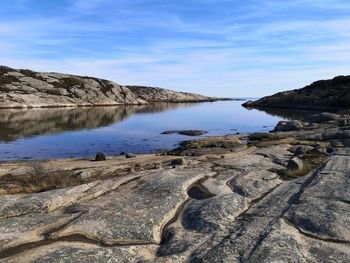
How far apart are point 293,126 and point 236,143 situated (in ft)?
66.8

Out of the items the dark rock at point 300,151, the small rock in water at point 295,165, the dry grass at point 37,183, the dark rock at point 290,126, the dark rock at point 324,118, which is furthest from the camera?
the dark rock at point 324,118

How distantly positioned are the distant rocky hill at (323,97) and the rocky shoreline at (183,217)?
352ft

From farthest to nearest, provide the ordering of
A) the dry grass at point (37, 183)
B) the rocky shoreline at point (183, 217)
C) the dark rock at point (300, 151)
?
the dark rock at point (300, 151)
the dry grass at point (37, 183)
the rocky shoreline at point (183, 217)

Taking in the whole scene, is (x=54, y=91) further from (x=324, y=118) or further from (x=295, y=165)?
(x=295, y=165)

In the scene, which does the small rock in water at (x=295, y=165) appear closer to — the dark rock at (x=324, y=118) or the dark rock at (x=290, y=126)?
the dark rock at (x=290, y=126)

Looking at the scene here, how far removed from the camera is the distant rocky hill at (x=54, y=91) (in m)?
137

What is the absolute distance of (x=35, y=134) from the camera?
6650 cm

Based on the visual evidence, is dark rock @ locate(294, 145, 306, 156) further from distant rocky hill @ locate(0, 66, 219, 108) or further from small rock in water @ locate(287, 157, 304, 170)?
distant rocky hill @ locate(0, 66, 219, 108)

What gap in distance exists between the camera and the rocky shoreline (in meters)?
13.3

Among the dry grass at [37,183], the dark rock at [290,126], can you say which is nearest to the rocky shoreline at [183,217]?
the dry grass at [37,183]

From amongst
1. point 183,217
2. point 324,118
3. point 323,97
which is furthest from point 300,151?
point 323,97

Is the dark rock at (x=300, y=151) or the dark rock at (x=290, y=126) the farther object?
the dark rock at (x=290, y=126)

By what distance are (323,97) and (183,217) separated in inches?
5410

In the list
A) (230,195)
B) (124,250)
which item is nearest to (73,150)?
(230,195)
